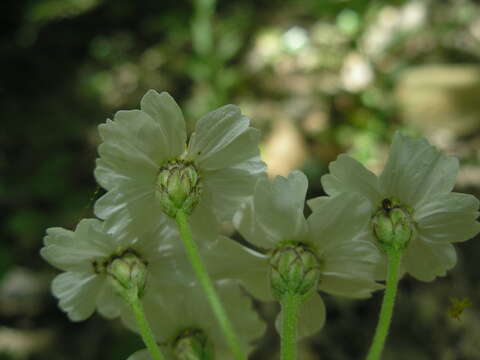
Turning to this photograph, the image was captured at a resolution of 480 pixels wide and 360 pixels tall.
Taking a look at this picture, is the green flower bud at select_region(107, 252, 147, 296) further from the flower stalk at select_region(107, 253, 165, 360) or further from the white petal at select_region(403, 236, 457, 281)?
the white petal at select_region(403, 236, 457, 281)

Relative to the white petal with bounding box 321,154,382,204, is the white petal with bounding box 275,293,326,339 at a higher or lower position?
lower

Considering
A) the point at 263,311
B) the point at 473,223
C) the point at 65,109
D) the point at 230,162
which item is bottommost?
the point at 263,311

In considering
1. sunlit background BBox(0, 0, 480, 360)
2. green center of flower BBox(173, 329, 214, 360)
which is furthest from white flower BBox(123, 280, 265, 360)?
sunlit background BBox(0, 0, 480, 360)

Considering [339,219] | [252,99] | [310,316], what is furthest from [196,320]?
[252,99]

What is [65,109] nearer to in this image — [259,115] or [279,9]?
[259,115]

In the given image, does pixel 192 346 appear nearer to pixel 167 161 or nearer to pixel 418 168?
pixel 167 161

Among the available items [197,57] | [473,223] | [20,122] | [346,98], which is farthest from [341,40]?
[473,223]
